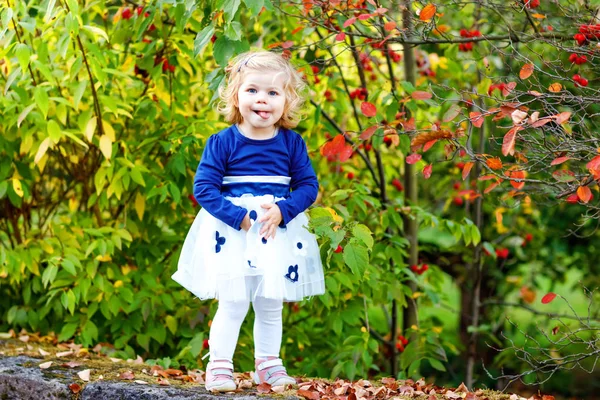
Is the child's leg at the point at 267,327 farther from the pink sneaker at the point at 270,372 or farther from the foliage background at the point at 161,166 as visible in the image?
the foliage background at the point at 161,166

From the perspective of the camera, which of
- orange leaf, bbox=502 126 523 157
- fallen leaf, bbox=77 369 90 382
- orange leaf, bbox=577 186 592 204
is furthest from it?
fallen leaf, bbox=77 369 90 382

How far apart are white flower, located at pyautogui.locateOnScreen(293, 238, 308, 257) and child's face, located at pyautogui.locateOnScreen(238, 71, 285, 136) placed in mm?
425

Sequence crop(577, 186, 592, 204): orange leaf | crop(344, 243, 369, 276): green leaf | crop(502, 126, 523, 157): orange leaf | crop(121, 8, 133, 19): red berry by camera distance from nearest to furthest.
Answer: crop(502, 126, 523, 157): orange leaf → crop(577, 186, 592, 204): orange leaf → crop(344, 243, 369, 276): green leaf → crop(121, 8, 133, 19): red berry

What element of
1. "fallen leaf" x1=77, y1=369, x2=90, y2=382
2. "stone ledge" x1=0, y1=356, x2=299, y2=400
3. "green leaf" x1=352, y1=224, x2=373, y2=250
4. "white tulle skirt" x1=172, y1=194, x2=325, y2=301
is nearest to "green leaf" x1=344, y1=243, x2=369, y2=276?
→ "green leaf" x1=352, y1=224, x2=373, y2=250

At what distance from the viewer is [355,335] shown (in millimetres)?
3861

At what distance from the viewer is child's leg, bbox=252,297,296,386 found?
2826mm

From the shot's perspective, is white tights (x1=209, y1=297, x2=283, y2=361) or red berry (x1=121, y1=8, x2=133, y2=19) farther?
red berry (x1=121, y1=8, x2=133, y2=19)

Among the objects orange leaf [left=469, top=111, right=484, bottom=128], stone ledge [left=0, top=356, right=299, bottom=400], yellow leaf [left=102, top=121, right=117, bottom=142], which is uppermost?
yellow leaf [left=102, top=121, right=117, bottom=142]

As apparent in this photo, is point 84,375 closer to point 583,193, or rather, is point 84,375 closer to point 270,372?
point 270,372

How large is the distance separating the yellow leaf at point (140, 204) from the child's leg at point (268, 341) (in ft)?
3.97

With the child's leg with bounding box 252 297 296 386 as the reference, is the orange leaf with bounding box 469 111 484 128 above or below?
above

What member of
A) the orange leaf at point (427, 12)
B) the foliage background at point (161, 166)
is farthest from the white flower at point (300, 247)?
the orange leaf at point (427, 12)

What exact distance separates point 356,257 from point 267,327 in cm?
43

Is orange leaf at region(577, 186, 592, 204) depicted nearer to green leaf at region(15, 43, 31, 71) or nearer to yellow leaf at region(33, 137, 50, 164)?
green leaf at region(15, 43, 31, 71)
